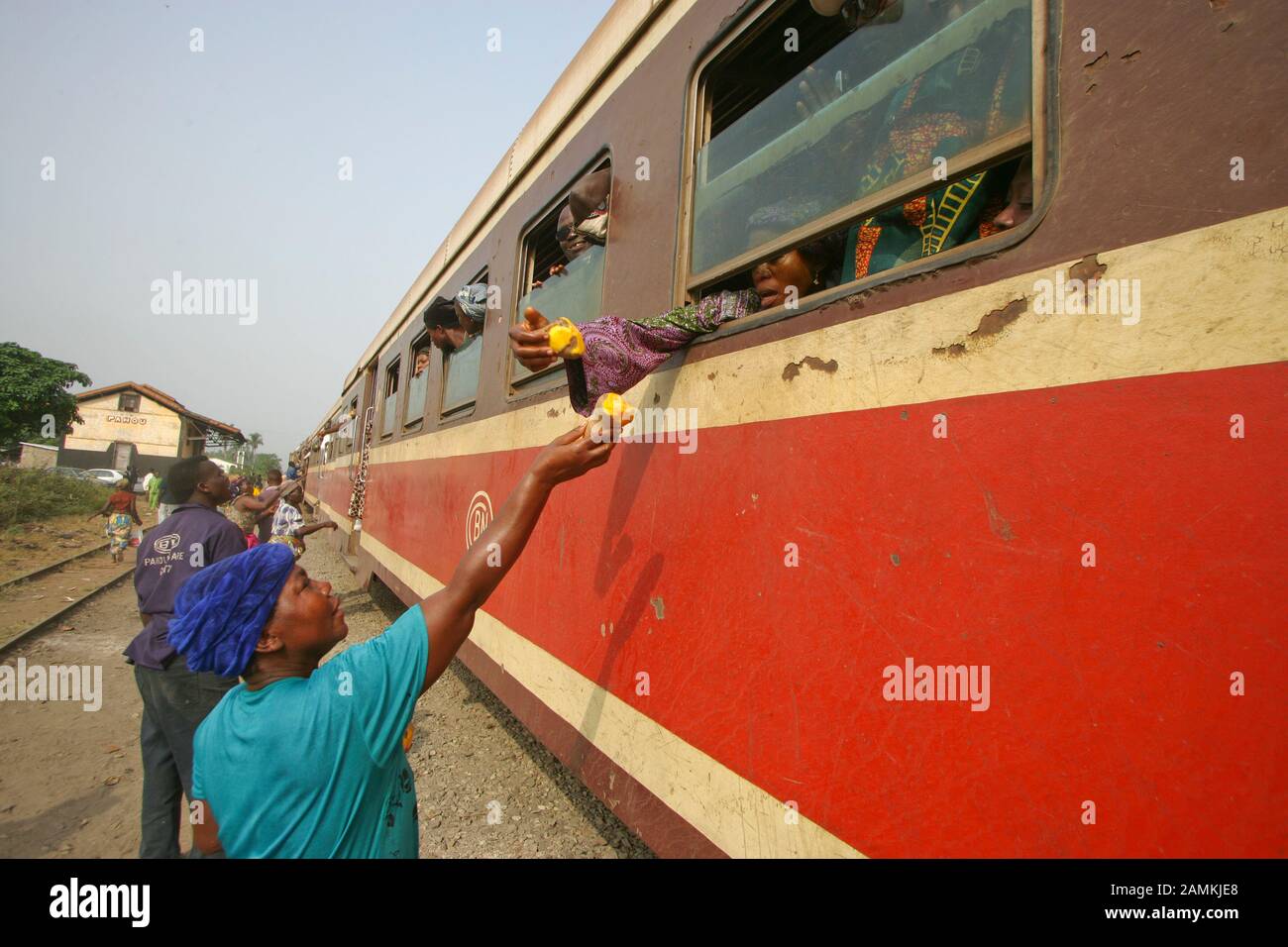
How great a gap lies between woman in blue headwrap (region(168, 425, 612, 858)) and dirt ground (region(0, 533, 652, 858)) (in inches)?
69.9

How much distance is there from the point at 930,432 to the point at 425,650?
3.80ft

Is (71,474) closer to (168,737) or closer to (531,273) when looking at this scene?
(168,737)

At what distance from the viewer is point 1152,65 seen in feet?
3.17

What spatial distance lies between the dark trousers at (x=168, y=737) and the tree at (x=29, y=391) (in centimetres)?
2704

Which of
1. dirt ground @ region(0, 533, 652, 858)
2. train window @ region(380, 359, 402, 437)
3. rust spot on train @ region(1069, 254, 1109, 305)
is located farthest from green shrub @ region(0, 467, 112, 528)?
rust spot on train @ region(1069, 254, 1109, 305)

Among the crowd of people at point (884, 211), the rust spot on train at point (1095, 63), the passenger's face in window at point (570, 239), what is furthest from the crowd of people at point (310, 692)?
the passenger's face in window at point (570, 239)

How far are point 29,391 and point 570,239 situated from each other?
30.2m

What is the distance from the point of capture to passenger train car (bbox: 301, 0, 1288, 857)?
0.85 metres

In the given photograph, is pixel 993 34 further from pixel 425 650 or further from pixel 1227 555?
pixel 425 650

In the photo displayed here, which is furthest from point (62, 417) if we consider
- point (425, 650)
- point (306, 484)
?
point (425, 650)

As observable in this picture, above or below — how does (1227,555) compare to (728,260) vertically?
below

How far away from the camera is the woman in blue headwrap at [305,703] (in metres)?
1.13

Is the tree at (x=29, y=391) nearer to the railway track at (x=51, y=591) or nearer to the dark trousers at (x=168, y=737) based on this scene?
the railway track at (x=51, y=591)

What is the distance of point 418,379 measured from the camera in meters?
5.51
